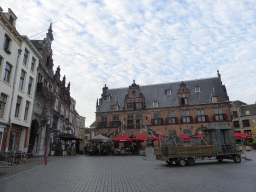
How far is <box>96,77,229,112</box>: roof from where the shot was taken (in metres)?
37.6

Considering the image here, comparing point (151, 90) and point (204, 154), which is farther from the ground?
point (151, 90)

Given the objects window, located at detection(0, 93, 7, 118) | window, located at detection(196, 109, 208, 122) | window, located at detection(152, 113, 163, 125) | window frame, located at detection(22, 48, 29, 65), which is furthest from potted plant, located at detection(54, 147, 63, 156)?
window, located at detection(196, 109, 208, 122)

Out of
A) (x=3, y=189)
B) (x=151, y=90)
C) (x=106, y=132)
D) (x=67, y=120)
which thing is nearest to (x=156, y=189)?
(x=3, y=189)

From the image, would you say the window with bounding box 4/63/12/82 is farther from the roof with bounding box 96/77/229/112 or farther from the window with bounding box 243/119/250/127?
the window with bounding box 243/119/250/127

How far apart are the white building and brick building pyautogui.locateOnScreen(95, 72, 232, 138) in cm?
1807

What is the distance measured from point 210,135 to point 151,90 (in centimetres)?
2833

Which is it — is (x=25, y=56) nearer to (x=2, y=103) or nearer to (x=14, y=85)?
(x=14, y=85)

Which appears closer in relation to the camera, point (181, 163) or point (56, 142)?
point (181, 163)

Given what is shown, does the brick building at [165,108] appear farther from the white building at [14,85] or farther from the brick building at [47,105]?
the white building at [14,85]

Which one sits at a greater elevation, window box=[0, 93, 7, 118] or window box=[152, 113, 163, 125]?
window box=[152, 113, 163, 125]

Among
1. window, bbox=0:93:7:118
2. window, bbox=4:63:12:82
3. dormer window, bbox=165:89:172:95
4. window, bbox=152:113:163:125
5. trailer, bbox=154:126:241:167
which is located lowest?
trailer, bbox=154:126:241:167

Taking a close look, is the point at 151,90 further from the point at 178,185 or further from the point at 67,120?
the point at 178,185

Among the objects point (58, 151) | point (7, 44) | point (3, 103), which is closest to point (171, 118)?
point (58, 151)

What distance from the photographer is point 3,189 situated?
643cm
